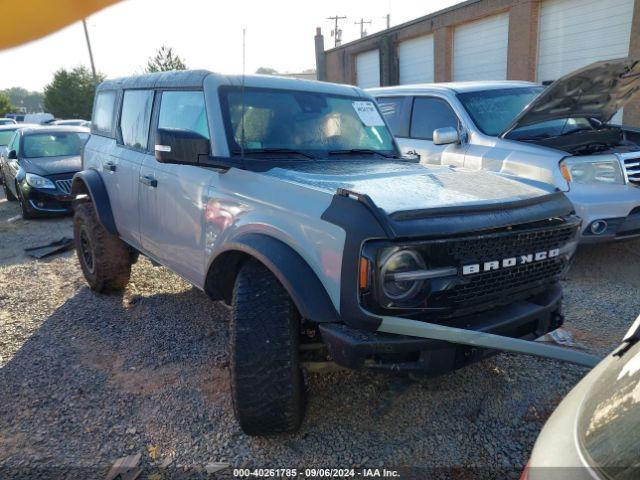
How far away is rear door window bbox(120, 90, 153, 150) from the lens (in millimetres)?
4113

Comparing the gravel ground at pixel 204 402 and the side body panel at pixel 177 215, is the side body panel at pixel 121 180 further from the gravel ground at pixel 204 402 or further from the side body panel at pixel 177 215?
the gravel ground at pixel 204 402

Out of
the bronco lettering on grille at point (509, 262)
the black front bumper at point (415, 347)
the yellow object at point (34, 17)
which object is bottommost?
the black front bumper at point (415, 347)

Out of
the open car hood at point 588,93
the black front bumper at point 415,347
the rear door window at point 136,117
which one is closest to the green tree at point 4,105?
the rear door window at point 136,117

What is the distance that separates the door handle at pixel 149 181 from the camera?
12.3ft

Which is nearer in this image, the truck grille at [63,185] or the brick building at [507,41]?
the truck grille at [63,185]

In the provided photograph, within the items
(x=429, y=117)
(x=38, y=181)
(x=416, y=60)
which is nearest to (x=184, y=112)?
(x=429, y=117)

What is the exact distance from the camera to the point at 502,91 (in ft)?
20.0

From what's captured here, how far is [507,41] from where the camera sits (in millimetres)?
15383

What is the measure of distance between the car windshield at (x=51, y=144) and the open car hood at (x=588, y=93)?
808 cm

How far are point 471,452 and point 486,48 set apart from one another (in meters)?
16.4

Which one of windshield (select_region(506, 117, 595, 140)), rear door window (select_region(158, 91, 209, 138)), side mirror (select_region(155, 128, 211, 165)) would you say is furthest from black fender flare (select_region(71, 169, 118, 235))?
windshield (select_region(506, 117, 595, 140))

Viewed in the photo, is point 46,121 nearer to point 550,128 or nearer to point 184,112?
point 184,112

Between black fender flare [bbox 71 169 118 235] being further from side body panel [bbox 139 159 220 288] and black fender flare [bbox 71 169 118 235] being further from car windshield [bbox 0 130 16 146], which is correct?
car windshield [bbox 0 130 16 146]

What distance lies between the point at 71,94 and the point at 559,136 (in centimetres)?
3696
